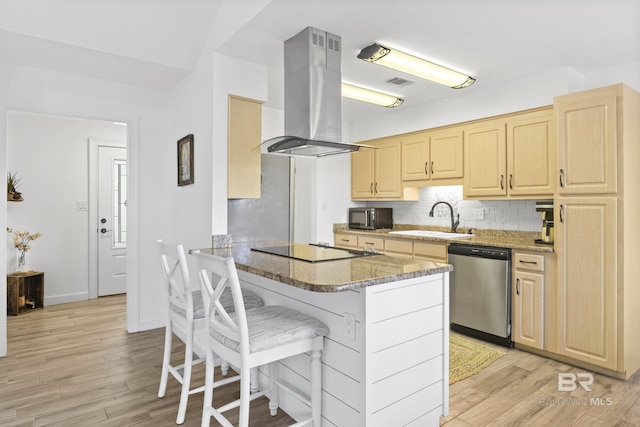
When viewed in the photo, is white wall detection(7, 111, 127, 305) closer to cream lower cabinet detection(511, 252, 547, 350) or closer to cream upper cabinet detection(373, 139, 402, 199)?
cream upper cabinet detection(373, 139, 402, 199)

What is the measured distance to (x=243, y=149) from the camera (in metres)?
3.08

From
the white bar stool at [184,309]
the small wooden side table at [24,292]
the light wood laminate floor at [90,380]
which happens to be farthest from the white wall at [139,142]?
the small wooden side table at [24,292]

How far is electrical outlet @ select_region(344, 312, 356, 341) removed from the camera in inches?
68.7

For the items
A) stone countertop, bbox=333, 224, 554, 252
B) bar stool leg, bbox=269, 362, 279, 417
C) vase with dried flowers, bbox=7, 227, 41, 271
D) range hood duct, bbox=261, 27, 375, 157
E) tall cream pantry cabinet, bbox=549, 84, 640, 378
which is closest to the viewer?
bar stool leg, bbox=269, 362, 279, 417

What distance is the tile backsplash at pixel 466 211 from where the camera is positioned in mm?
3766

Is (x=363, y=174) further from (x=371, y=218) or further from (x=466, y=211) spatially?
(x=466, y=211)

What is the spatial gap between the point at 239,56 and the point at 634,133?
3.09 meters

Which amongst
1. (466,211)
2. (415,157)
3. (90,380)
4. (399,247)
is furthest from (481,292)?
(90,380)

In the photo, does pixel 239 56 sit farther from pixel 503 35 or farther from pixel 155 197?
pixel 503 35

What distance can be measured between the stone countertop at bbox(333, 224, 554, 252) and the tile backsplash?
2.2 inches

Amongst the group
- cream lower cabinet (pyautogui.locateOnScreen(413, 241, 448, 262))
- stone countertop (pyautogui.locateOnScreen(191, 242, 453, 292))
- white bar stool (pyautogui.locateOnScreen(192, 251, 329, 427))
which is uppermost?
stone countertop (pyautogui.locateOnScreen(191, 242, 453, 292))

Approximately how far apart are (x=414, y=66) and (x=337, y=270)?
2108 millimetres

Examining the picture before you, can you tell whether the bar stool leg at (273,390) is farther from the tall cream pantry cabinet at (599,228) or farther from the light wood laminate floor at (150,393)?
the tall cream pantry cabinet at (599,228)

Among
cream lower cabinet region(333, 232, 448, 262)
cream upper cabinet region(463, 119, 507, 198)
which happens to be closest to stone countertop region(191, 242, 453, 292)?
cream lower cabinet region(333, 232, 448, 262)
